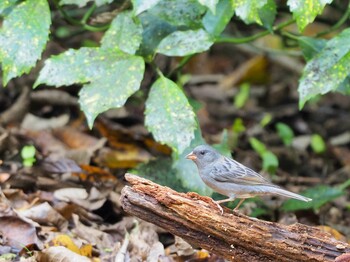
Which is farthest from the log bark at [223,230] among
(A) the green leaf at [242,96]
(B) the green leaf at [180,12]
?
(A) the green leaf at [242,96]

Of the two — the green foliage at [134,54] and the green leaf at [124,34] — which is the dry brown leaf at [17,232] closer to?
the green foliage at [134,54]

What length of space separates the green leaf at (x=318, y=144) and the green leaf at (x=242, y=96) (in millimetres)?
1141

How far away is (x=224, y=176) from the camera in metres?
3.98

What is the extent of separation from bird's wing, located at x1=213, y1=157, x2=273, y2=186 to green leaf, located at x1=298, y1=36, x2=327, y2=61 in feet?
2.79

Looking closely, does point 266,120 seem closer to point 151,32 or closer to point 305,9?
point 151,32

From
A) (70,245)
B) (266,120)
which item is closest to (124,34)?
(70,245)

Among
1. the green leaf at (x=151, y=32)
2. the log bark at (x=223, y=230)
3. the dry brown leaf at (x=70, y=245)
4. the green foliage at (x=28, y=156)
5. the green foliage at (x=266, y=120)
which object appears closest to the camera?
the log bark at (x=223, y=230)

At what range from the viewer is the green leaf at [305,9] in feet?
11.6

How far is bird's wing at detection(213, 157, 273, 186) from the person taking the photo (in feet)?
12.9

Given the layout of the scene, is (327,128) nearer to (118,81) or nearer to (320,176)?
(320,176)

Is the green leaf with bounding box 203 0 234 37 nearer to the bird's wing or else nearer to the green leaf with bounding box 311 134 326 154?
the bird's wing

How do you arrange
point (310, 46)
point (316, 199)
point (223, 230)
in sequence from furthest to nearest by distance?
1. point (316, 199)
2. point (310, 46)
3. point (223, 230)

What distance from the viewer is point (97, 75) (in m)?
3.87

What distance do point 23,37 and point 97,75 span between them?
18.3 inches
